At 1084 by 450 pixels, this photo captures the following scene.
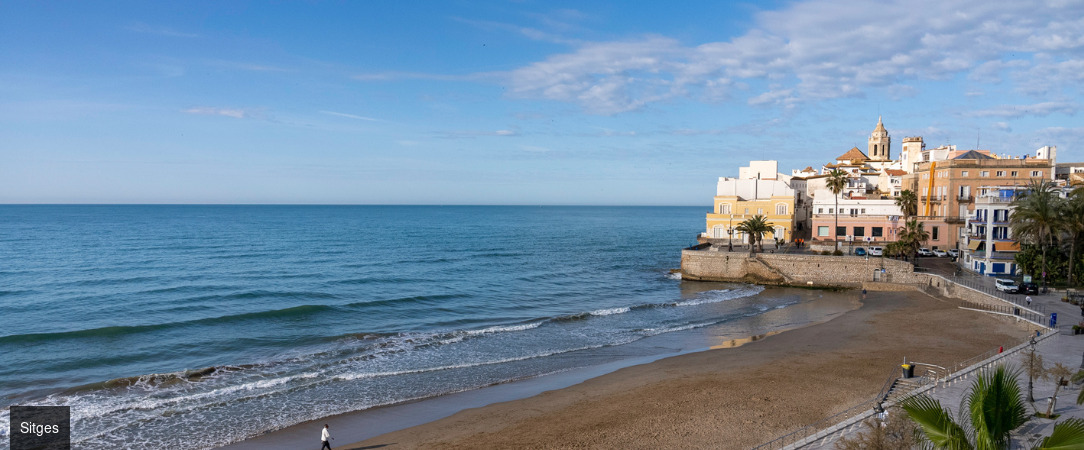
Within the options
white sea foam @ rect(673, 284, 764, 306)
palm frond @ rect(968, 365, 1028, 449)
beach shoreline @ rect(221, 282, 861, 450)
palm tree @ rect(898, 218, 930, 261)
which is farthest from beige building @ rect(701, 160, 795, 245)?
palm frond @ rect(968, 365, 1028, 449)

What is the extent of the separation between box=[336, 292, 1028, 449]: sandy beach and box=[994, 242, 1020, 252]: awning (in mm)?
11521

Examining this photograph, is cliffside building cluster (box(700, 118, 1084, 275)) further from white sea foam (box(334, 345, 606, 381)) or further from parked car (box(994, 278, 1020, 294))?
white sea foam (box(334, 345, 606, 381))

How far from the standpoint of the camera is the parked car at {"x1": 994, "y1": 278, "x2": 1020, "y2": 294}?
116ft

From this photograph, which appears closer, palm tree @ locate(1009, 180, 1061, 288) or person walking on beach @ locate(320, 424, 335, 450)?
person walking on beach @ locate(320, 424, 335, 450)

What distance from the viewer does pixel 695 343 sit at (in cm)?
3212

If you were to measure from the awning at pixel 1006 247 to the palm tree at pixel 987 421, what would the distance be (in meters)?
40.7

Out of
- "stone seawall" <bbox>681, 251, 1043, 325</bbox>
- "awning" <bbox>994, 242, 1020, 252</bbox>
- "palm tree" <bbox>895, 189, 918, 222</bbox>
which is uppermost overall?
"palm tree" <bbox>895, 189, 918, 222</bbox>

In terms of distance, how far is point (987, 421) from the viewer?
8836 mm

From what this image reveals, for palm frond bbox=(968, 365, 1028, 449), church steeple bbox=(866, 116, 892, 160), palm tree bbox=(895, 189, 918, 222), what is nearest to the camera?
palm frond bbox=(968, 365, 1028, 449)

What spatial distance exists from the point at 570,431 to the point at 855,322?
23.7 meters

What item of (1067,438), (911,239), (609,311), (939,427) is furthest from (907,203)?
(939,427)

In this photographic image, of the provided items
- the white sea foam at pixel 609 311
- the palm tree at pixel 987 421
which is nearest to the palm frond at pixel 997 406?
the palm tree at pixel 987 421

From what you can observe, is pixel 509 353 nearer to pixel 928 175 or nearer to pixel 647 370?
pixel 647 370

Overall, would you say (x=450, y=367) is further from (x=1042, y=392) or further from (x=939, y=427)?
(x=939, y=427)
